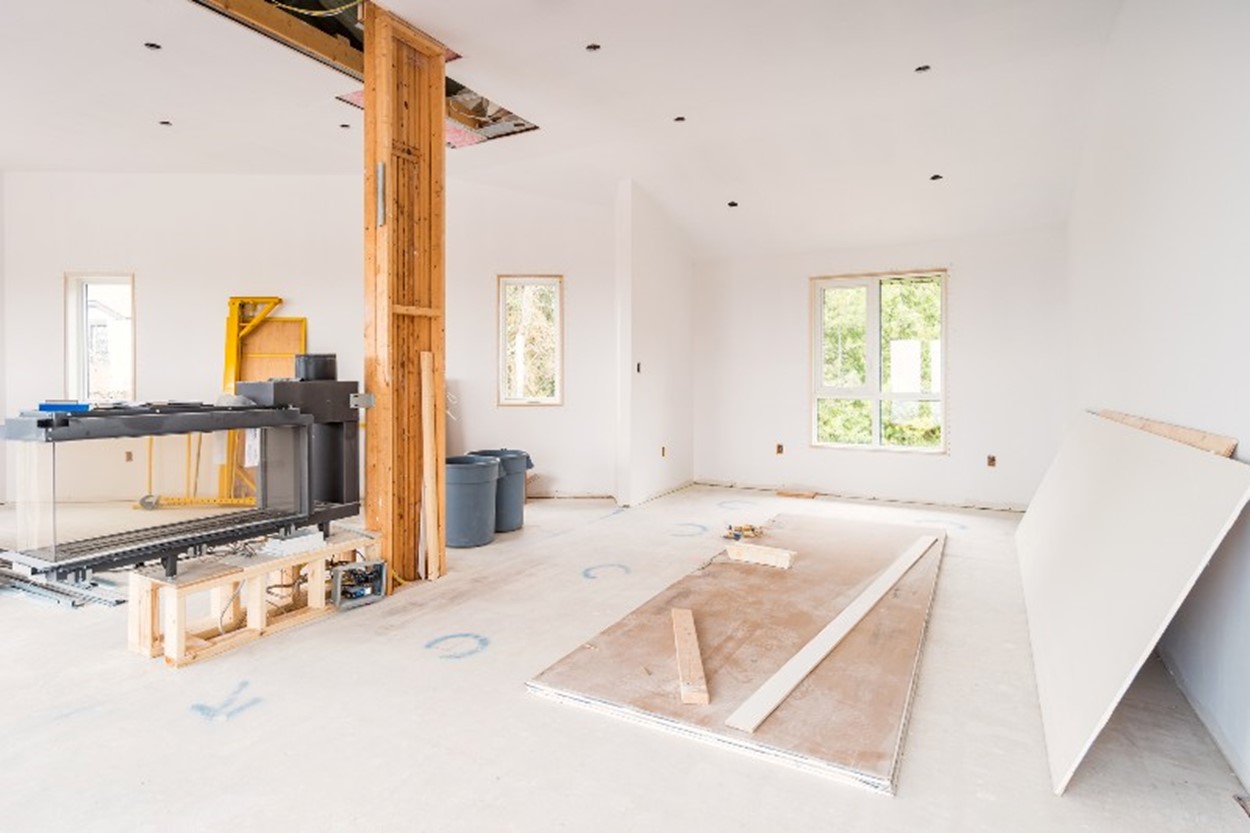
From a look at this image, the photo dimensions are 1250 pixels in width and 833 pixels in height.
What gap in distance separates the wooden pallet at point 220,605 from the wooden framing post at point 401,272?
0.49 m

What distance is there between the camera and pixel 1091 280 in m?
4.84

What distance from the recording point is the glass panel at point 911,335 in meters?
6.89

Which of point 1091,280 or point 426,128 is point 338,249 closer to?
point 426,128

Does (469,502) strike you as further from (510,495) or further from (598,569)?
(598,569)

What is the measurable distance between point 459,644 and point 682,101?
3.94 metres

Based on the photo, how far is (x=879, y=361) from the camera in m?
7.13

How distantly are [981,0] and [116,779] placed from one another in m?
5.02

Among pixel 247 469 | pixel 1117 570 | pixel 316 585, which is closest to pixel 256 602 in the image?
pixel 316 585

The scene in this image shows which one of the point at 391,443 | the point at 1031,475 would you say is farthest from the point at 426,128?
the point at 1031,475

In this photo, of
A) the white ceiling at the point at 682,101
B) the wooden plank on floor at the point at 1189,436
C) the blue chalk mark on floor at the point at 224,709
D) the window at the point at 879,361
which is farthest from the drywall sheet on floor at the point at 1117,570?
the window at the point at 879,361

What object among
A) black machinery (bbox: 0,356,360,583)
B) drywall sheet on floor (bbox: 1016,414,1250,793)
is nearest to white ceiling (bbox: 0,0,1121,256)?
black machinery (bbox: 0,356,360,583)

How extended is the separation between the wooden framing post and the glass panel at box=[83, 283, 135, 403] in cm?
433

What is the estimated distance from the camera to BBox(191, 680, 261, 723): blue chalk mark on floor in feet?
8.10

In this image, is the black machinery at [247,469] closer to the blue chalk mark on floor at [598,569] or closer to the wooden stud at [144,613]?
the wooden stud at [144,613]
